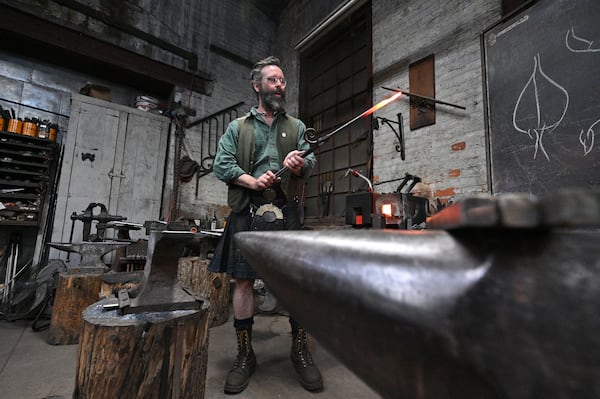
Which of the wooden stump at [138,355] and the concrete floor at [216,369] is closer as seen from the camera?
the wooden stump at [138,355]

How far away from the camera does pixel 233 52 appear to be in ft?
19.1

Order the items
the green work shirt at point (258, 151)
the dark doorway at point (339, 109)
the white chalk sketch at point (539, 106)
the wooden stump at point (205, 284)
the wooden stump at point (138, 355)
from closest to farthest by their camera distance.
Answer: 1. the wooden stump at point (138, 355)
2. the green work shirt at point (258, 151)
3. the white chalk sketch at point (539, 106)
4. the wooden stump at point (205, 284)
5. the dark doorway at point (339, 109)

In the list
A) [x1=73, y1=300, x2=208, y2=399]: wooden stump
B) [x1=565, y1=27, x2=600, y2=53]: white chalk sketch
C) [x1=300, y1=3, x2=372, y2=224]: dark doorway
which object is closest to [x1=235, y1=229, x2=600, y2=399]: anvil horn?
[x1=73, y1=300, x2=208, y2=399]: wooden stump

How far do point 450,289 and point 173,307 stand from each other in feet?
3.08

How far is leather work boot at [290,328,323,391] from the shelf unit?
380 cm

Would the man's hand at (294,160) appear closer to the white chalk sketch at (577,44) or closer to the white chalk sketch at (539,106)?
the white chalk sketch at (539,106)

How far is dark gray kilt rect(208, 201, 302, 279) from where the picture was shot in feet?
4.87

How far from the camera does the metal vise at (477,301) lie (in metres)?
0.20

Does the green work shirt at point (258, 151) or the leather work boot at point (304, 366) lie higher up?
the green work shirt at point (258, 151)

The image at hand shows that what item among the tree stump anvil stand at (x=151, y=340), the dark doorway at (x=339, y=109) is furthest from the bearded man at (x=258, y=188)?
the dark doorway at (x=339, y=109)

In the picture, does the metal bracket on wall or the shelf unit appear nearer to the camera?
the shelf unit

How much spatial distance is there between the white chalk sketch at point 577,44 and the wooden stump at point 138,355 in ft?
9.97

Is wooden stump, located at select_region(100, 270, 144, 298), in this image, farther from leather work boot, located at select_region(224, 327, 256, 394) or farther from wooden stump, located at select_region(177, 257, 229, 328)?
leather work boot, located at select_region(224, 327, 256, 394)

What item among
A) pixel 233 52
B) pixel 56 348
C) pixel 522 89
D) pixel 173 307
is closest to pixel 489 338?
pixel 173 307
